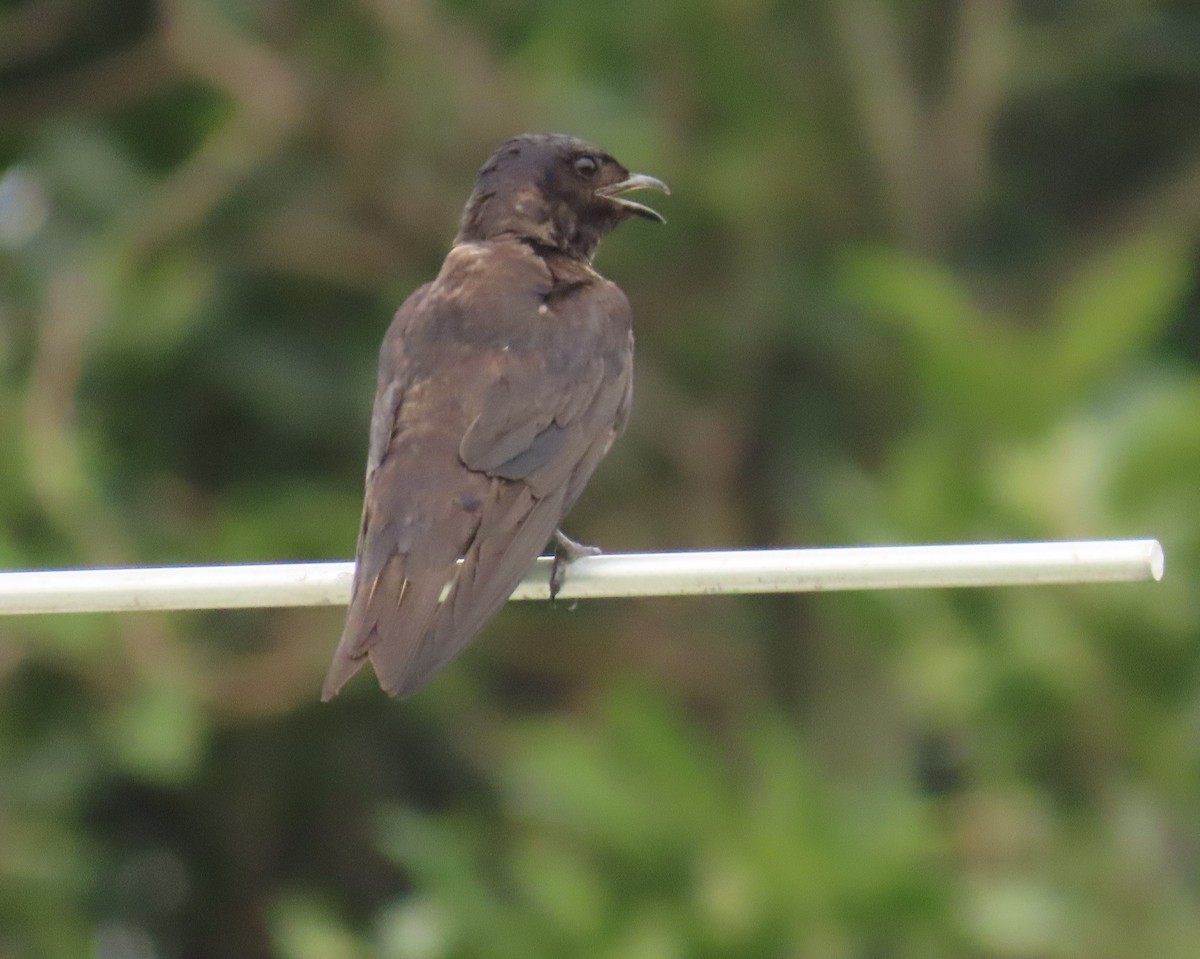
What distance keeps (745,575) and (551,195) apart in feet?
6.74

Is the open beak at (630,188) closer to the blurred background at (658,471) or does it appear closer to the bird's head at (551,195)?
the bird's head at (551,195)

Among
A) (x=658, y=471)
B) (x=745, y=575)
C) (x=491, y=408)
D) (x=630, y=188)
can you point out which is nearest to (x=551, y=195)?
(x=630, y=188)

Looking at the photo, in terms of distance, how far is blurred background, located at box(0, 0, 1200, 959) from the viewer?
6668 millimetres

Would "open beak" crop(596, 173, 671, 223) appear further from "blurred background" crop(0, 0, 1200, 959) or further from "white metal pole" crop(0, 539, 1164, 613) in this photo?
"white metal pole" crop(0, 539, 1164, 613)

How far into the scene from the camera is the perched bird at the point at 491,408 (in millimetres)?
3795

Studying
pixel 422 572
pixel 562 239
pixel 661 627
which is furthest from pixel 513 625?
pixel 422 572

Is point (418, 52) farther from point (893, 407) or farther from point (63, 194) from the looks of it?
point (893, 407)

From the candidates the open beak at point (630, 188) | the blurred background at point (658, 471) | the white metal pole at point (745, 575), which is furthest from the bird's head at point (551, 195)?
the white metal pole at point (745, 575)

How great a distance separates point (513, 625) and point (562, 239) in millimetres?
3866

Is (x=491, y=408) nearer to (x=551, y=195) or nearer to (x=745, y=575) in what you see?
(x=551, y=195)

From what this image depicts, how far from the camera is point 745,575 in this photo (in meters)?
3.18

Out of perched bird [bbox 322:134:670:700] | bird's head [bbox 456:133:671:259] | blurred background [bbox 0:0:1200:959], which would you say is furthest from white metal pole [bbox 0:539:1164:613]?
blurred background [bbox 0:0:1200:959]

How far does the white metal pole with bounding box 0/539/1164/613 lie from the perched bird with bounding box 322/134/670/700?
41 cm

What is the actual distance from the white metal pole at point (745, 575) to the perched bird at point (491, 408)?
0.41 m
